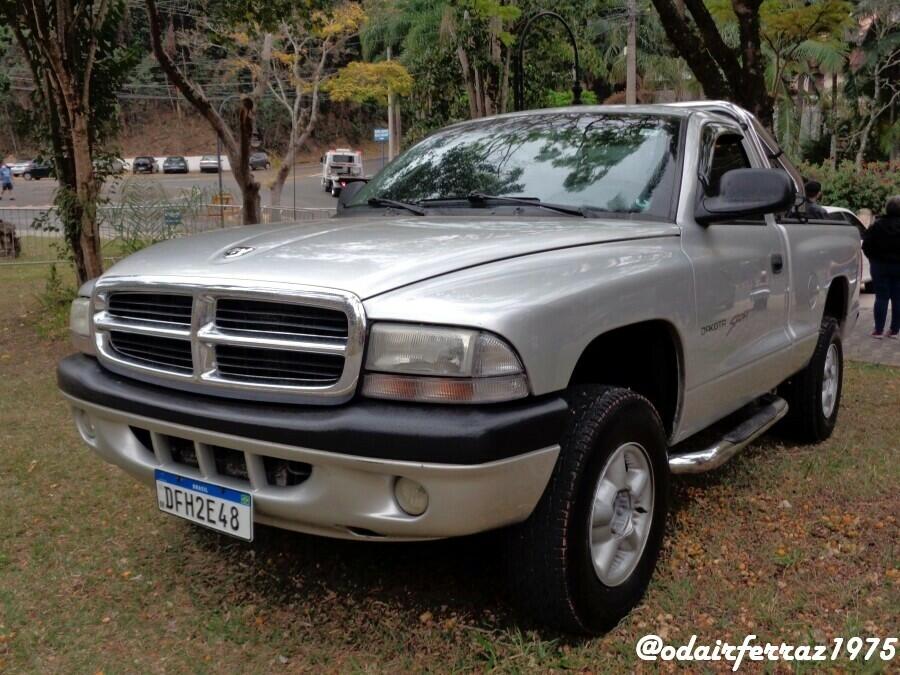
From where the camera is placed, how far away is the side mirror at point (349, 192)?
13.9ft

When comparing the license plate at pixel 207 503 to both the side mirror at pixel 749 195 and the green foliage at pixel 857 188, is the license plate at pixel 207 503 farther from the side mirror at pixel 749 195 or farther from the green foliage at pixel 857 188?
the green foliage at pixel 857 188

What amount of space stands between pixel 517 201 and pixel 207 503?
1674 millimetres

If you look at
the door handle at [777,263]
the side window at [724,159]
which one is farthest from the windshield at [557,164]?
the door handle at [777,263]

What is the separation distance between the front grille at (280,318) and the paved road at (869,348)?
6909 mm

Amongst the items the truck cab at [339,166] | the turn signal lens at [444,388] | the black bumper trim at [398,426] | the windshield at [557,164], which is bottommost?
the black bumper trim at [398,426]

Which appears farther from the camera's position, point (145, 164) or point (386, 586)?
point (145, 164)

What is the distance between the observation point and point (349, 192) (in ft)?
14.5

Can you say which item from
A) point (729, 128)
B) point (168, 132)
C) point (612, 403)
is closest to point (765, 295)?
point (729, 128)

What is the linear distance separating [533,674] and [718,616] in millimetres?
769

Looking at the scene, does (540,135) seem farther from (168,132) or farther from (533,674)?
(168,132)

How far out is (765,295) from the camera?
3914 millimetres

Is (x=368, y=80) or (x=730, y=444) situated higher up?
(x=368, y=80)

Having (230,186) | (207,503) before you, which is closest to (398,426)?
(207,503)

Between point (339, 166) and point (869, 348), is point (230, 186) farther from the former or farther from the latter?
point (869, 348)
